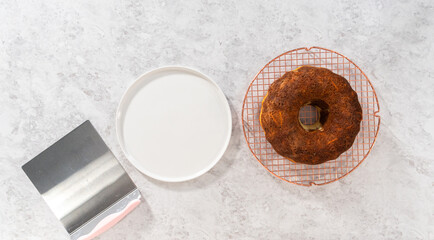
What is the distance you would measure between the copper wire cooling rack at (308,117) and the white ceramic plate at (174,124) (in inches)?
6.9

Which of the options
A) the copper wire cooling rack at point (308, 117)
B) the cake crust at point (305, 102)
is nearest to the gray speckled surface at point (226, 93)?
the copper wire cooling rack at point (308, 117)

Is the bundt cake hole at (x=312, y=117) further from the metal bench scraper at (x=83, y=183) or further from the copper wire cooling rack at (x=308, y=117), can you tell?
the metal bench scraper at (x=83, y=183)

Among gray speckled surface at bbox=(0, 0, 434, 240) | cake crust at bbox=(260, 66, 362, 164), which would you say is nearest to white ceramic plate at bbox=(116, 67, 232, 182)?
gray speckled surface at bbox=(0, 0, 434, 240)

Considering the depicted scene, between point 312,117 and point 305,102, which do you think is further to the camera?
point 312,117

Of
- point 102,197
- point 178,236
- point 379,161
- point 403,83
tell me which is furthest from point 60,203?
point 403,83

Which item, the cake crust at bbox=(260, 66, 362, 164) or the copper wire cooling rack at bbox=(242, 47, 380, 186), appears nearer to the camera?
the cake crust at bbox=(260, 66, 362, 164)

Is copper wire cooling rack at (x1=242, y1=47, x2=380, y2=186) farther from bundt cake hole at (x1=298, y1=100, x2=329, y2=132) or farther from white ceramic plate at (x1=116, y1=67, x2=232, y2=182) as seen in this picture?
white ceramic plate at (x1=116, y1=67, x2=232, y2=182)

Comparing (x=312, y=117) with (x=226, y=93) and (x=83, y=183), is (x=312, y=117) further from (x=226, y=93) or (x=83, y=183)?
(x=83, y=183)

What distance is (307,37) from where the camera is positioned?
1965 millimetres

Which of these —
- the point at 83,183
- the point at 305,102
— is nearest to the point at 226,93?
the point at 305,102

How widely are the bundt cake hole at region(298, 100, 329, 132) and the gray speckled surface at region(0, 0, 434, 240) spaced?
36 centimetres

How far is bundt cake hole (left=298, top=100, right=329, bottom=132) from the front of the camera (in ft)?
6.13

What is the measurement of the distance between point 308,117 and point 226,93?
489mm

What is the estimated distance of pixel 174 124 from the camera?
1.95 meters
